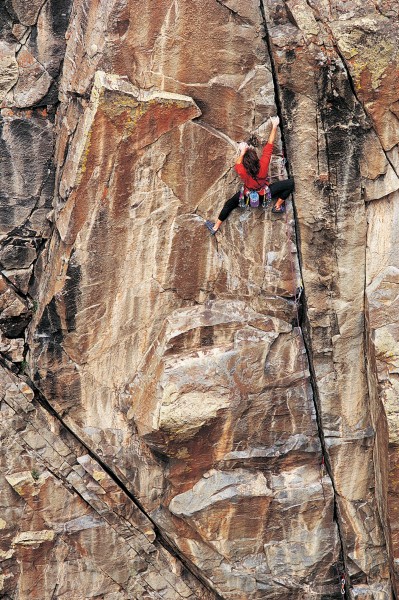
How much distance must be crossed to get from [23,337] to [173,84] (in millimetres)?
4619

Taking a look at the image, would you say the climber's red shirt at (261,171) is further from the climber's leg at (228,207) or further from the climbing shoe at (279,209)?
the climbing shoe at (279,209)

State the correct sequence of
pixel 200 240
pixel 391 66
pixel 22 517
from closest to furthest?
pixel 391 66 → pixel 200 240 → pixel 22 517

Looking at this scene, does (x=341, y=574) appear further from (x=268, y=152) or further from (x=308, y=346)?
(x=268, y=152)

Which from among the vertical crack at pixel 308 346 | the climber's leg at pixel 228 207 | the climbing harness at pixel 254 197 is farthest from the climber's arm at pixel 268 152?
the climber's leg at pixel 228 207

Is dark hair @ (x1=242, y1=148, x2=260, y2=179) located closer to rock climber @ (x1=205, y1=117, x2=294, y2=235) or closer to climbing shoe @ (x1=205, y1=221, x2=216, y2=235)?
rock climber @ (x1=205, y1=117, x2=294, y2=235)

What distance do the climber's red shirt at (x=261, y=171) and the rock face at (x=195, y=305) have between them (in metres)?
0.28

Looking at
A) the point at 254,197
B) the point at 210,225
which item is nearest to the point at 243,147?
the point at 254,197

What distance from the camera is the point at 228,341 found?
12500mm

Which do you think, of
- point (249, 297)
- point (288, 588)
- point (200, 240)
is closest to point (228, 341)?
point (249, 297)

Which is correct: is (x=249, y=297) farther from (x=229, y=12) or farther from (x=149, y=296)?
(x=229, y=12)

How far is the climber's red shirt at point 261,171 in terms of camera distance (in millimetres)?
11688

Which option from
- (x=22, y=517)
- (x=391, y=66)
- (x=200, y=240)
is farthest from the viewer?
(x=22, y=517)

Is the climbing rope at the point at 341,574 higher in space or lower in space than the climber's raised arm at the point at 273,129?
lower

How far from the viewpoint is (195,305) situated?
41.4 feet
